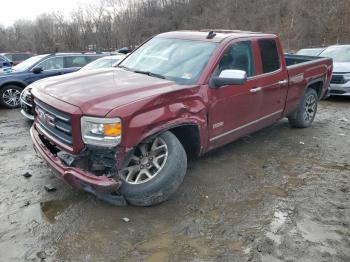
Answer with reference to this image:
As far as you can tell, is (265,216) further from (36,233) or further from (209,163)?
(36,233)

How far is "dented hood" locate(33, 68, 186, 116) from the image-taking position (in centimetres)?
354

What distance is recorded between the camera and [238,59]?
16.1 ft

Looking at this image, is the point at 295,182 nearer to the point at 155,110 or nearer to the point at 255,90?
the point at 255,90

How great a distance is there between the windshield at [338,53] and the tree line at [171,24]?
2164 centimetres

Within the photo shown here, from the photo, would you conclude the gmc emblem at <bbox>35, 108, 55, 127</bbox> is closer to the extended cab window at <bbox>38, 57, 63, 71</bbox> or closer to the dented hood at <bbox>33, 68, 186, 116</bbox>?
the dented hood at <bbox>33, 68, 186, 116</bbox>

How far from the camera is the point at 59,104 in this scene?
145 inches

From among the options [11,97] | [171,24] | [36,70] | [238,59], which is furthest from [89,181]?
[171,24]

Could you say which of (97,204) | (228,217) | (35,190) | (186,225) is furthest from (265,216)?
(35,190)

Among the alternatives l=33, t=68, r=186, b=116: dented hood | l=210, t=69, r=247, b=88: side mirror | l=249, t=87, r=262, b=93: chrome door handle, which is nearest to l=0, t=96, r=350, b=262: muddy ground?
l=249, t=87, r=262, b=93: chrome door handle

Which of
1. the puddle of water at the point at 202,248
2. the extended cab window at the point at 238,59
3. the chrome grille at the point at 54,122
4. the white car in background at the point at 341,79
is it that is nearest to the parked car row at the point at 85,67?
the chrome grille at the point at 54,122

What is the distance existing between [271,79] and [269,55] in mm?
392

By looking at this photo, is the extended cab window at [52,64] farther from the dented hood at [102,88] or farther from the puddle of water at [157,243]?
the puddle of water at [157,243]

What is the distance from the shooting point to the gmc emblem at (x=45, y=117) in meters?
3.89

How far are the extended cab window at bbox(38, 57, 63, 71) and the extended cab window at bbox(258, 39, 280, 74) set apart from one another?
22.3 feet
